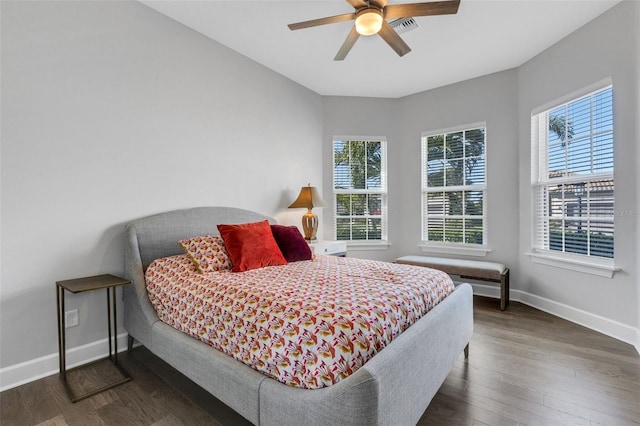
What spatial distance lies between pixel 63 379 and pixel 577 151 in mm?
4721

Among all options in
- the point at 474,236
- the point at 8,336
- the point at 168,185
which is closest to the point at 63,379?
the point at 8,336

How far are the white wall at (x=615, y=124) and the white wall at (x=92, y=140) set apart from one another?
339cm

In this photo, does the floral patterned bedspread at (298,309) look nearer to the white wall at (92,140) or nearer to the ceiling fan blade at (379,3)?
the white wall at (92,140)

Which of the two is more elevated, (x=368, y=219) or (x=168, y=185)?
(x=168, y=185)

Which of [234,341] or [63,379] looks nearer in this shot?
[234,341]

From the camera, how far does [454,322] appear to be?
6.34 feet

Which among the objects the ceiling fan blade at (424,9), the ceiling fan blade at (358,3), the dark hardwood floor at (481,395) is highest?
the ceiling fan blade at (358,3)

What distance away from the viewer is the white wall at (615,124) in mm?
2570

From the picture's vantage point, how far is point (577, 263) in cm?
304

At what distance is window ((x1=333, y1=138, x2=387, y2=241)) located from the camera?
4637 millimetres

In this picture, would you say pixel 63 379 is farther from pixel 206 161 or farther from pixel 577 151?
pixel 577 151

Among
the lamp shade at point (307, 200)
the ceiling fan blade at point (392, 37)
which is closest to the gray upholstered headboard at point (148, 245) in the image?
the lamp shade at point (307, 200)

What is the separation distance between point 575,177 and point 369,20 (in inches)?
103

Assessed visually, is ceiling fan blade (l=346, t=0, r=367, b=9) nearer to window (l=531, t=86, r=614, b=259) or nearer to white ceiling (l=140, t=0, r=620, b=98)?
white ceiling (l=140, t=0, r=620, b=98)
